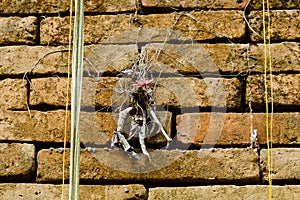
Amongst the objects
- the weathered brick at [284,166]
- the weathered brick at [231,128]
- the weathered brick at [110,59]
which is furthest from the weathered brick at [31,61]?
the weathered brick at [284,166]

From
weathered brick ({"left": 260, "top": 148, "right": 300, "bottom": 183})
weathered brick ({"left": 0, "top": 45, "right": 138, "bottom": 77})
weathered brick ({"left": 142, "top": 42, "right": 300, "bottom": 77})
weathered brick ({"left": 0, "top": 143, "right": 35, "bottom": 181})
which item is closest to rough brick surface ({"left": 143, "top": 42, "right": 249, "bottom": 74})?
weathered brick ({"left": 142, "top": 42, "right": 300, "bottom": 77})

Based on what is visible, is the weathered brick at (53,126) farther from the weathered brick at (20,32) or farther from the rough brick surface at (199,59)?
the weathered brick at (20,32)

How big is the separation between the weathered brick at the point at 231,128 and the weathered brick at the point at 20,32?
79 cm

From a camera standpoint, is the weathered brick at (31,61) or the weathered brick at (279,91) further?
the weathered brick at (31,61)

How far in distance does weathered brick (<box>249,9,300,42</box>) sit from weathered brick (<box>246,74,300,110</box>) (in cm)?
17

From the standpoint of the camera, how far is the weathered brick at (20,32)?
2.97 metres

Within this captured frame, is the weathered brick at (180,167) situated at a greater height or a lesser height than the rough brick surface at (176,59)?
lesser

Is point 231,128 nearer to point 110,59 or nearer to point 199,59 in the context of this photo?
point 199,59

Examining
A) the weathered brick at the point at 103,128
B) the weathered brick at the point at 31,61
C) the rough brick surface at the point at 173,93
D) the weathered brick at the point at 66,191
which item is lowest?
the weathered brick at the point at 66,191

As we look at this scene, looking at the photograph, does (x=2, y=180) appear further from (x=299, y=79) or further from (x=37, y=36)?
(x=299, y=79)

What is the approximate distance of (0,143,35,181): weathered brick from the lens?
2.86 meters

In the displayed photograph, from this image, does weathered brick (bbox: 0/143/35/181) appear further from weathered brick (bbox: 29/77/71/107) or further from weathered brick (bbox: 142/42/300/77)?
weathered brick (bbox: 142/42/300/77)

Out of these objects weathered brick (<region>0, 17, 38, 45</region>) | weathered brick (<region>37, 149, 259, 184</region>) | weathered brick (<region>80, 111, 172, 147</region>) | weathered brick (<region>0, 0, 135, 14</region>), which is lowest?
weathered brick (<region>37, 149, 259, 184</region>)

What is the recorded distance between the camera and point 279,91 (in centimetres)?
284
